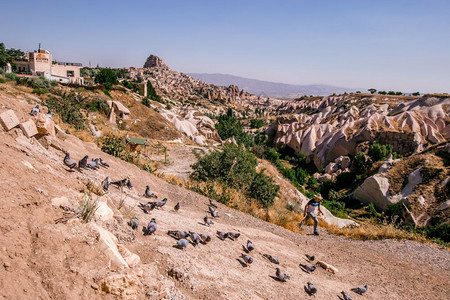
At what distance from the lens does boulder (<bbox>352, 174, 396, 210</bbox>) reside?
20922mm

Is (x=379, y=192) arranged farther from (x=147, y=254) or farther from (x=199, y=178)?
(x=147, y=254)

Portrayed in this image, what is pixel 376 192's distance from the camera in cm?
2133

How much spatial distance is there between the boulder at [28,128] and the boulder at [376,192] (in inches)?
821

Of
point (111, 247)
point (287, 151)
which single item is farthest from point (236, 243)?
point (287, 151)

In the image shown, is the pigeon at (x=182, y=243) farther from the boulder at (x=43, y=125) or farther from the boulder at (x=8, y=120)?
the boulder at (x=43, y=125)

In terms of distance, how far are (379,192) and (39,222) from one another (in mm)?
21906

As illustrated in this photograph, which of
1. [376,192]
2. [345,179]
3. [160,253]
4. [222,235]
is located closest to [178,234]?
[160,253]

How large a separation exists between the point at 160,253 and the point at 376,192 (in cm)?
2066

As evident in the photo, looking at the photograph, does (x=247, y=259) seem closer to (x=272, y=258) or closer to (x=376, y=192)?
(x=272, y=258)

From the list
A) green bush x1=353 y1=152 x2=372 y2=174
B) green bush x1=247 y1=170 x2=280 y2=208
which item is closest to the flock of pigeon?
green bush x1=247 y1=170 x2=280 y2=208

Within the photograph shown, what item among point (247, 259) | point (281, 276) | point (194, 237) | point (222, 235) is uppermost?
point (194, 237)

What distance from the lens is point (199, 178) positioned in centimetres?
1204

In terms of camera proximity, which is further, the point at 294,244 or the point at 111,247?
the point at 294,244

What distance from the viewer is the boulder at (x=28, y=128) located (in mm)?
5770
